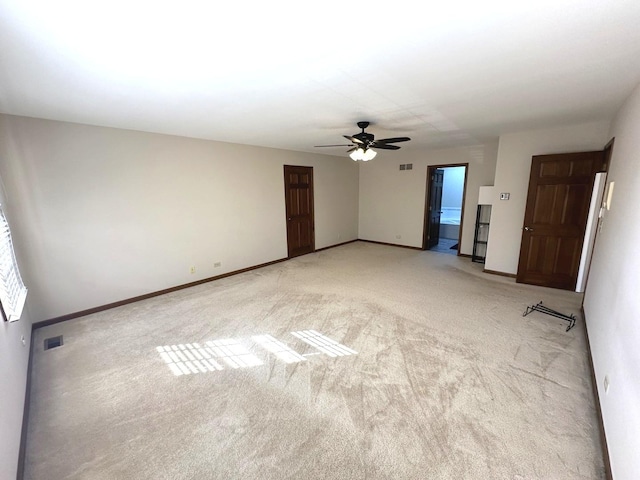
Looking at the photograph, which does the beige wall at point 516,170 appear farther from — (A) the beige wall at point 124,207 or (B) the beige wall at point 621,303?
(A) the beige wall at point 124,207

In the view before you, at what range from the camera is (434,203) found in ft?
22.4

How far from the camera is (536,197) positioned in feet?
13.6

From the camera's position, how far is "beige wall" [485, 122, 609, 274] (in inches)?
151

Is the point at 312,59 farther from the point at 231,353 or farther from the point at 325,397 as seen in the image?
the point at 231,353

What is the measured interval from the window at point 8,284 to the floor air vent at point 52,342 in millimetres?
618

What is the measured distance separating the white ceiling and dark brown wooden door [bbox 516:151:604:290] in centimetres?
92

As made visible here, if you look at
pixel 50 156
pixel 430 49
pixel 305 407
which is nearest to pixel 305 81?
pixel 430 49

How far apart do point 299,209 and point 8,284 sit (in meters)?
4.60

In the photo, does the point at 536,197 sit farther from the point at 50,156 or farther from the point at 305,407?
the point at 50,156

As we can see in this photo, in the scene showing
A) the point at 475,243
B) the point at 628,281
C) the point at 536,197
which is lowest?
the point at 475,243

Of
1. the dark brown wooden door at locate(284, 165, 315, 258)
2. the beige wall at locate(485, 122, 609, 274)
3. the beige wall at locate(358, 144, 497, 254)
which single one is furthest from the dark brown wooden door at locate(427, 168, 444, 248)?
the dark brown wooden door at locate(284, 165, 315, 258)

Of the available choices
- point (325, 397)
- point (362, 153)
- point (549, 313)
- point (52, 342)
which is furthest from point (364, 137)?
point (52, 342)

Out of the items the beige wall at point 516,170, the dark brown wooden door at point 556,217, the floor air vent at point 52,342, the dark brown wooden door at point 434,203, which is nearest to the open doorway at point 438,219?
the dark brown wooden door at point 434,203

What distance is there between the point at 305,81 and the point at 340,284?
10.3 feet
